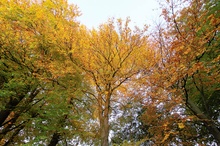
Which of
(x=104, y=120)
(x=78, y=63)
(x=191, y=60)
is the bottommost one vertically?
(x=104, y=120)

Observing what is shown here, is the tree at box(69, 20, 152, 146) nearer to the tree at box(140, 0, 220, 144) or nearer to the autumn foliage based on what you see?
the autumn foliage

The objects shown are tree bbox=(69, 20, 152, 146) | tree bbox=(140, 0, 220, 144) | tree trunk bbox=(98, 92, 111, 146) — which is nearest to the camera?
tree bbox=(140, 0, 220, 144)

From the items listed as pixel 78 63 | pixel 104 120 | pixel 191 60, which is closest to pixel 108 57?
pixel 78 63

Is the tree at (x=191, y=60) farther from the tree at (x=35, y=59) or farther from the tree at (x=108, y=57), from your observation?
the tree at (x=35, y=59)

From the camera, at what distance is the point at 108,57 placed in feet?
25.4

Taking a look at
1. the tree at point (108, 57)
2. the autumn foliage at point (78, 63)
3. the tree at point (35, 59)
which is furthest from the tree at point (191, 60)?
the tree at point (35, 59)

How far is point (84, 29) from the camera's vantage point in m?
8.16

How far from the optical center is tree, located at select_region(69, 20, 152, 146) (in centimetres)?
762

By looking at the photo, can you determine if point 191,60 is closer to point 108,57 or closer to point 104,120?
point 108,57

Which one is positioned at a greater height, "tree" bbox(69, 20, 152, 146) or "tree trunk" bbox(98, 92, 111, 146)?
"tree" bbox(69, 20, 152, 146)

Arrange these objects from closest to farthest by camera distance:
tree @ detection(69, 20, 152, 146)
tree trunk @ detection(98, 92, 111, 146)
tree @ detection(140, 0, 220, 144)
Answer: tree @ detection(140, 0, 220, 144) < tree trunk @ detection(98, 92, 111, 146) < tree @ detection(69, 20, 152, 146)

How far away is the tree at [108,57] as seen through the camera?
7617mm

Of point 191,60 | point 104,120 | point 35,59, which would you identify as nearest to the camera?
point 191,60

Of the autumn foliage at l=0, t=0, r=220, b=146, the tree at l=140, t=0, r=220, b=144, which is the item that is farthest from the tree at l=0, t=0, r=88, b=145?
the tree at l=140, t=0, r=220, b=144
